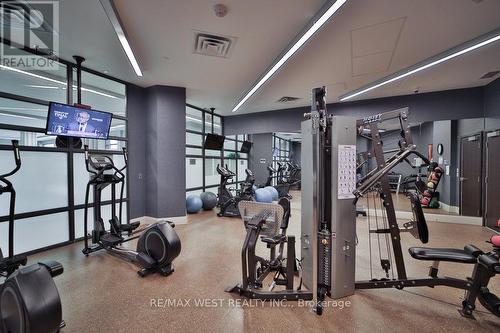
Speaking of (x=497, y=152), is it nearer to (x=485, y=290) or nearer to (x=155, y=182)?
(x=485, y=290)

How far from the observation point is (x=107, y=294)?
258 cm

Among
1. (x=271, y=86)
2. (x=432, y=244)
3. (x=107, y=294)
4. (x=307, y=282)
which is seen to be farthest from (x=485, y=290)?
(x=271, y=86)

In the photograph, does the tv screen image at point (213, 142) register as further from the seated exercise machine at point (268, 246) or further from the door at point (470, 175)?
the door at point (470, 175)

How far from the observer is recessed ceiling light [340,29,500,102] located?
10.2ft

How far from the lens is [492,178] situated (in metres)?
4.92

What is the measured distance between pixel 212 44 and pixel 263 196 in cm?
466

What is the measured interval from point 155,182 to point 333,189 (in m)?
4.41

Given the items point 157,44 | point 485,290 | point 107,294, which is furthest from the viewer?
point 157,44

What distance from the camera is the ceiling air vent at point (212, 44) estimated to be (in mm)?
3266

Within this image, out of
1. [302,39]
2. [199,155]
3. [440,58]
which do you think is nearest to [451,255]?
[302,39]

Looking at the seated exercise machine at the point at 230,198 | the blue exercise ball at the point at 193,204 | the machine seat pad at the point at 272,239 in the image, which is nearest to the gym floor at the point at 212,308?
the machine seat pad at the point at 272,239

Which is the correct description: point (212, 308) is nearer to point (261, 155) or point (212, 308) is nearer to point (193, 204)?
point (193, 204)

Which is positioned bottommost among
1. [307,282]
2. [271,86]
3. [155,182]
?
[307,282]

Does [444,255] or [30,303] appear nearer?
[30,303]
